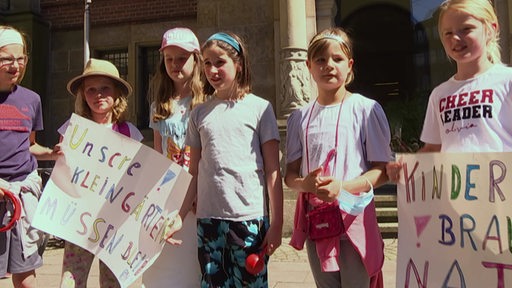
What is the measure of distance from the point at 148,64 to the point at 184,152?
765 centimetres

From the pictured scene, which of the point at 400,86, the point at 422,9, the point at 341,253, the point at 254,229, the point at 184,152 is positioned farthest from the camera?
the point at 400,86

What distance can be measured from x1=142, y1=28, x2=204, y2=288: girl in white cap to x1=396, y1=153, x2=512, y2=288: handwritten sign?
108 centimetres

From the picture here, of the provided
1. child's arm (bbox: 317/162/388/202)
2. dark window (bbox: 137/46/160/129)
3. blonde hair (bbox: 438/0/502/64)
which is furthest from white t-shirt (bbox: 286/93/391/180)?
dark window (bbox: 137/46/160/129)

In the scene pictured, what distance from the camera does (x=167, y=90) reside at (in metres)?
2.68

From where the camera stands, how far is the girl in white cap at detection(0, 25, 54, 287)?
251 centimetres

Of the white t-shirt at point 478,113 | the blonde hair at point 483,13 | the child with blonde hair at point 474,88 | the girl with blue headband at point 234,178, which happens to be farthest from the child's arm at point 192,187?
the blonde hair at point 483,13

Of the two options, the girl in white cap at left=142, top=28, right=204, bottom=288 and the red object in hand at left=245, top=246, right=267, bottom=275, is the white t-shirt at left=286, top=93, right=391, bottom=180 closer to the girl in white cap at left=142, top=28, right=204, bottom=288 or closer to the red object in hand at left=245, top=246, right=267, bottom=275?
the red object in hand at left=245, top=246, right=267, bottom=275

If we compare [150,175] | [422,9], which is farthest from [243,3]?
[150,175]

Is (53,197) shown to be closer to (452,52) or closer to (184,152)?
(184,152)

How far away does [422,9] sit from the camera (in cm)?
1123

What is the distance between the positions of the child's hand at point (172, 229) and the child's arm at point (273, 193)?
→ 0.42 m

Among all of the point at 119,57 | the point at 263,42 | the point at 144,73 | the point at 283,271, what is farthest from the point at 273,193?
the point at 119,57

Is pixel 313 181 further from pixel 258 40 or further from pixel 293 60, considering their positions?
pixel 258 40

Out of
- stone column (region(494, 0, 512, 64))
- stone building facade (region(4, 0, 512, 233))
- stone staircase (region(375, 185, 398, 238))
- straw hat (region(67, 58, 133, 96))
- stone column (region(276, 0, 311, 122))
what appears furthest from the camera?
stone building facade (region(4, 0, 512, 233))
